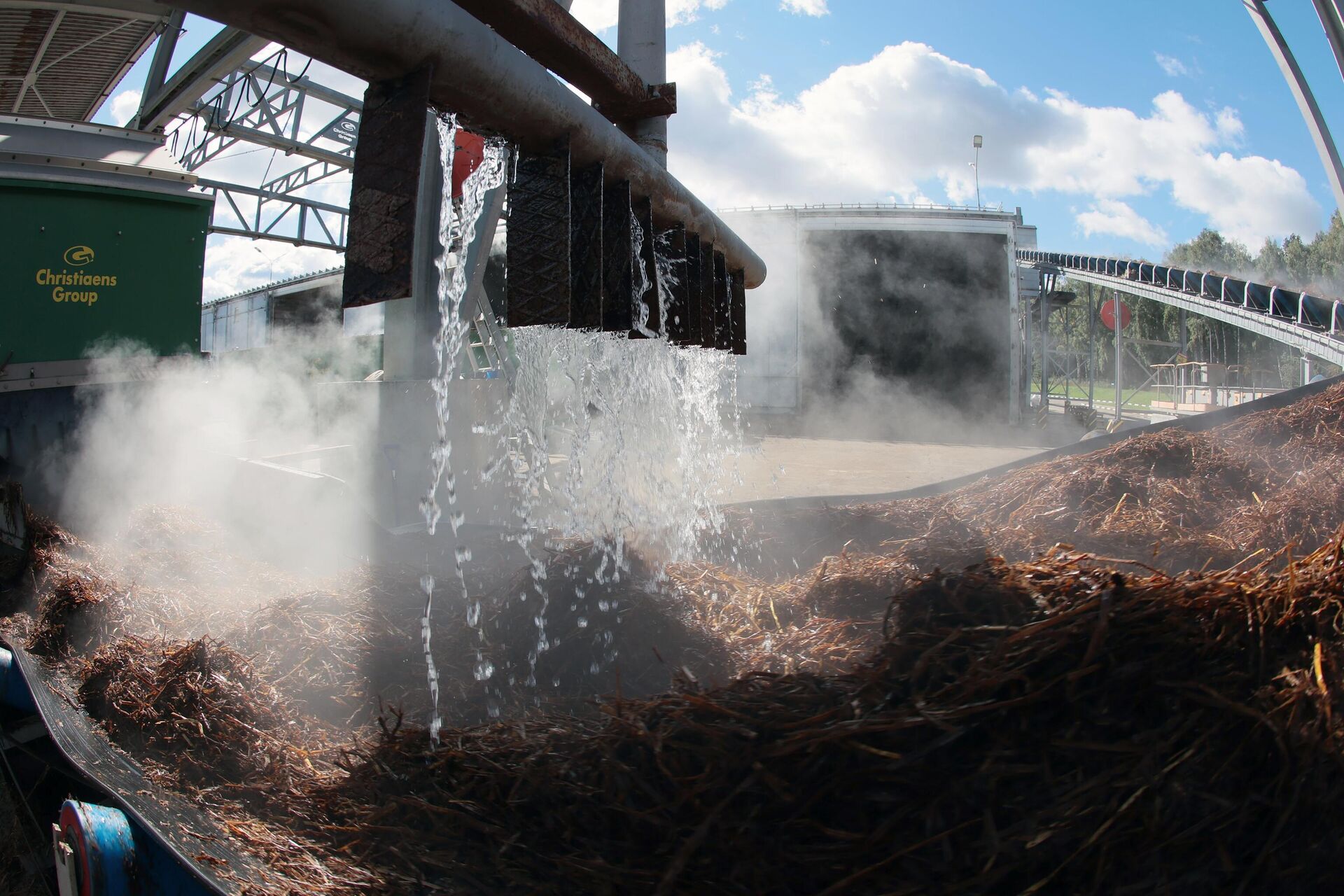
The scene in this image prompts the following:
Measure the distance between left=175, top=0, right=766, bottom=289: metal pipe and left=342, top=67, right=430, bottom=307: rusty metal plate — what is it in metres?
0.07

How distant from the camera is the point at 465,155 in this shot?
684cm

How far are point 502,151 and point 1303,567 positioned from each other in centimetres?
270

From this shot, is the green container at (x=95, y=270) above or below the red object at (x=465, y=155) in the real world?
below

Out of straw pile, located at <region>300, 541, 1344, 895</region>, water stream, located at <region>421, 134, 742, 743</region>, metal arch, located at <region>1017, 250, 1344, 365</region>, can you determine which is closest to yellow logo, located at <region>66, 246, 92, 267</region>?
water stream, located at <region>421, 134, 742, 743</region>

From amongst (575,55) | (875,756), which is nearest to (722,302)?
(575,55)

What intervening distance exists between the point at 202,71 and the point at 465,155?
369 cm

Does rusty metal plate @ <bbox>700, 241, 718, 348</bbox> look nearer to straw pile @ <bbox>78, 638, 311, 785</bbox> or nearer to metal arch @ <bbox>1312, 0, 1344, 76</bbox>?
straw pile @ <bbox>78, 638, 311, 785</bbox>

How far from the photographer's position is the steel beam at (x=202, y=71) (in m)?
7.94

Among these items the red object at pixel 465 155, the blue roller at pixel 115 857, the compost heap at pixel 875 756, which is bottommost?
the blue roller at pixel 115 857

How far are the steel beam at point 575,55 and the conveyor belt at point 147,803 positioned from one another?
7.97 feet

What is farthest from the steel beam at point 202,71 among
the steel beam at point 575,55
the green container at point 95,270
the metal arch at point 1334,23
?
the metal arch at point 1334,23

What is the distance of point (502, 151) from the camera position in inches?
112

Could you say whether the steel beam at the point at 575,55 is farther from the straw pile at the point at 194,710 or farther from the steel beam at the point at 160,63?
the steel beam at the point at 160,63

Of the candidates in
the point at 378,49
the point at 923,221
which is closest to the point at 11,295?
the point at 378,49
